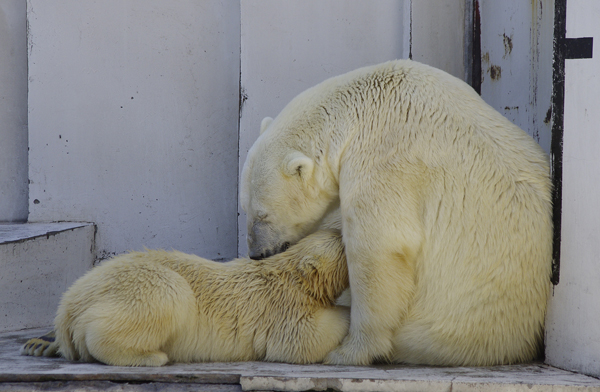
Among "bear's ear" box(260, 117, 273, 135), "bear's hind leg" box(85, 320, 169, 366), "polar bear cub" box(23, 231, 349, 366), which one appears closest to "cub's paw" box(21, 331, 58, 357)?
"polar bear cub" box(23, 231, 349, 366)

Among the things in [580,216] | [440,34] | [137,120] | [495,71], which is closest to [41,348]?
[137,120]

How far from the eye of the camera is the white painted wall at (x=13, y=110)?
5031 millimetres

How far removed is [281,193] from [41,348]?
4.70ft

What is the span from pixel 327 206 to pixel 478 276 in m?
0.90

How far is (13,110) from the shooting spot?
509 cm

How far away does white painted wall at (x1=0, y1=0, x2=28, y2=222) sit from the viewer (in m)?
5.03

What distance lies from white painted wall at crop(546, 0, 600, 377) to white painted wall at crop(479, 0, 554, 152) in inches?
43.1

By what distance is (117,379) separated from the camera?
101 inches

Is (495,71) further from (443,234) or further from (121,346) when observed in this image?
(121,346)

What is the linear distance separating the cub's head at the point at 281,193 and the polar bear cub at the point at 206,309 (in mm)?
147

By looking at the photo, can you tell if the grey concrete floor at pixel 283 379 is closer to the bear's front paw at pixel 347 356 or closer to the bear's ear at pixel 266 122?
the bear's front paw at pixel 347 356

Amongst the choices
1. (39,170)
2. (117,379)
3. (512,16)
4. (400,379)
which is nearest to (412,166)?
(400,379)

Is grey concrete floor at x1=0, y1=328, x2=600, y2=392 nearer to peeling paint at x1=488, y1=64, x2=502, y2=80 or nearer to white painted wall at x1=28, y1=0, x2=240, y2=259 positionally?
white painted wall at x1=28, y1=0, x2=240, y2=259

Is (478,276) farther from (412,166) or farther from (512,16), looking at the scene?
(512,16)
